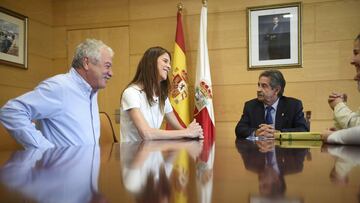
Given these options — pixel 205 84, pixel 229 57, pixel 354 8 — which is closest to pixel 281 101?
pixel 205 84

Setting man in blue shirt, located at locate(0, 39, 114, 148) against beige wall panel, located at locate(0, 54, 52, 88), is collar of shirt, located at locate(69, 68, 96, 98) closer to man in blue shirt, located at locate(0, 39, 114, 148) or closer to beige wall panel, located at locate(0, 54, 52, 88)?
man in blue shirt, located at locate(0, 39, 114, 148)

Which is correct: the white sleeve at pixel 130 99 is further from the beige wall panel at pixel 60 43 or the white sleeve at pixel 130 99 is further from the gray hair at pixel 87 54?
the beige wall panel at pixel 60 43

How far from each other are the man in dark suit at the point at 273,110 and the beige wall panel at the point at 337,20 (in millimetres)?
1068

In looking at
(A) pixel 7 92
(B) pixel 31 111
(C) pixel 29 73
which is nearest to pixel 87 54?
(B) pixel 31 111

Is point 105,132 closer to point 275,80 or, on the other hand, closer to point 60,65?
point 275,80

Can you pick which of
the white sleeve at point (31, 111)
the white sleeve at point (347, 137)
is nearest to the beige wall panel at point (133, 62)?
the white sleeve at point (31, 111)

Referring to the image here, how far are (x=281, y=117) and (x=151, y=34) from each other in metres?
2.01

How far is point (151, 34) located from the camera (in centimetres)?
419

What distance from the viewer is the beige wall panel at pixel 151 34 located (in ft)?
13.5

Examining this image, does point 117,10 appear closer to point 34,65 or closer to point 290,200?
point 34,65

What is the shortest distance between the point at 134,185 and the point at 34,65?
434cm

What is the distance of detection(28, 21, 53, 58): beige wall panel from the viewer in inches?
169

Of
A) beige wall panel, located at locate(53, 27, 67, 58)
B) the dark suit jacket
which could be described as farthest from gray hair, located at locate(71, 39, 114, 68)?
beige wall panel, located at locate(53, 27, 67, 58)

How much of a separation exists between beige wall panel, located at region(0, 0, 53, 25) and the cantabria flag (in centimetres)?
204
